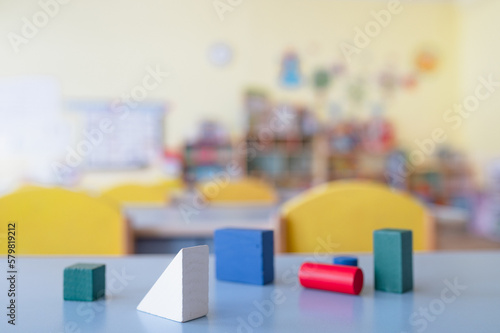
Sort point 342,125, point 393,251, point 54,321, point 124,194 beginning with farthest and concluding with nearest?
point 342,125 → point 124,194 → point 393,251 → point 54,321

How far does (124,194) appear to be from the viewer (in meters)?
3.06

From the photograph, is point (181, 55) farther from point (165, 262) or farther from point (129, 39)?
point (165, 262)

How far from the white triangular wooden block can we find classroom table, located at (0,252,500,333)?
0.01 meters

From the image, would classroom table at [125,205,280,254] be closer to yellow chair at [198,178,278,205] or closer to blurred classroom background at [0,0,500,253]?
yellow chair at [198,178,278,205]

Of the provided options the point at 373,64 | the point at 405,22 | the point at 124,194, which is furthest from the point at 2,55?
the point at 405,22

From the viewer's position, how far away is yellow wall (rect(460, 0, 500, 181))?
19.4 ft

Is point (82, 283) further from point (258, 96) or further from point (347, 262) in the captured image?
point (258, 96)

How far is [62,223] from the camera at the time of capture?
1.30 meters

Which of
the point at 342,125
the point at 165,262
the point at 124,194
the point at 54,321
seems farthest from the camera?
the point at 342,125

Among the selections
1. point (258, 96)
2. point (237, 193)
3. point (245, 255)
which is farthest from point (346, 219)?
point (258, 96)

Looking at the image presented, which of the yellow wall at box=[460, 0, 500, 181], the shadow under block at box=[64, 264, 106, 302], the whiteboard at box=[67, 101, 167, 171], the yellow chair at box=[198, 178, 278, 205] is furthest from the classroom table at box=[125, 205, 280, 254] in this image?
the yellow wall at box=[460, 0, 500, 181]

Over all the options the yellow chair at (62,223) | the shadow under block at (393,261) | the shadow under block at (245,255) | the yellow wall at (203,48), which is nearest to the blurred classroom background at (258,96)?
the yellow wall at (203,48)

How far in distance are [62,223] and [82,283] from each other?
Answer: 676mm

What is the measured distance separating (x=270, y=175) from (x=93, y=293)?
5.41 m
